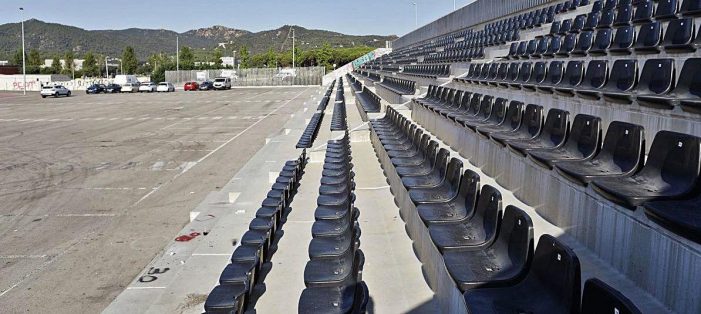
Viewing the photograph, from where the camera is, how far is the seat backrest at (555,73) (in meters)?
7.07

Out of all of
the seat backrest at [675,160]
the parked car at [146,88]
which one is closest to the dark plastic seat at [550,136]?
the seat backrest at [675,160]

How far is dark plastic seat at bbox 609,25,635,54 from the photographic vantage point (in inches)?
278

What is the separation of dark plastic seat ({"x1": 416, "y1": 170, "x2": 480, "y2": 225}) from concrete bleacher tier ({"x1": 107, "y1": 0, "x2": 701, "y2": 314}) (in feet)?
0.07

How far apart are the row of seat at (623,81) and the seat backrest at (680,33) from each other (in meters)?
0.49

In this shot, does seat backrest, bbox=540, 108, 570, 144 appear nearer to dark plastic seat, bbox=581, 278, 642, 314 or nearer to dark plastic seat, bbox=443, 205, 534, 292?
dark plastic seat, bbox=443, 205, 534, 292

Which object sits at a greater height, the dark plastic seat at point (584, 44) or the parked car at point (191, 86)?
the dark plastic seat at point (584, 44)

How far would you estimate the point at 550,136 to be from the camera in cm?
480

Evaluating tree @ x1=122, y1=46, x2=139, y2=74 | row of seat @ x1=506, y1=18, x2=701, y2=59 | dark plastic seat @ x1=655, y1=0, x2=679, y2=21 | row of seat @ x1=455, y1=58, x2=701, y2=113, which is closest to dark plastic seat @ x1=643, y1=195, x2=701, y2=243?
row of seat @ x1=455, y1=58, x2=701, y2=113

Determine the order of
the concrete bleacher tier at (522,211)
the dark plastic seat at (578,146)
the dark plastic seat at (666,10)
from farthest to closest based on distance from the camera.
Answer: the dark plastic seat at (666,10) < the dark plastic seat at (578,146) < the concrete bleacher tier at (522,211)

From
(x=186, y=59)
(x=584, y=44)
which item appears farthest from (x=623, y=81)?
(x=186, y=59)

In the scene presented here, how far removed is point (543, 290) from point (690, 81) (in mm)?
2918

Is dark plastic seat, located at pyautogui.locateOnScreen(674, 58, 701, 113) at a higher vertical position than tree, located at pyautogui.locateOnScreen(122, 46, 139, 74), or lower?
lower

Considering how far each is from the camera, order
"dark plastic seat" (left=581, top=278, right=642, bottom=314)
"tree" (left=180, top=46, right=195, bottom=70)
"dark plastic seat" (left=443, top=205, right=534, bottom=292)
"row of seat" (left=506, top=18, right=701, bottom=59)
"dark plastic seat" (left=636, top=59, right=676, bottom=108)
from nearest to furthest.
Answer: "dark plastic seat" (left=581, top=278, right=642, bottom=314)
"dark plastic seat" (left=443, top=205, right=534, bottom=292)
"dark plastic seat" (left=636, top=59, right=676, bottom=108)
"row of seat" (left=506, top=18, right=701, bottom=59)
"tree" (left=180, top=46, right=195, bottom=70)

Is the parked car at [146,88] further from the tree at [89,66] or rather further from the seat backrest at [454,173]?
the seat backrest at [454,173]
